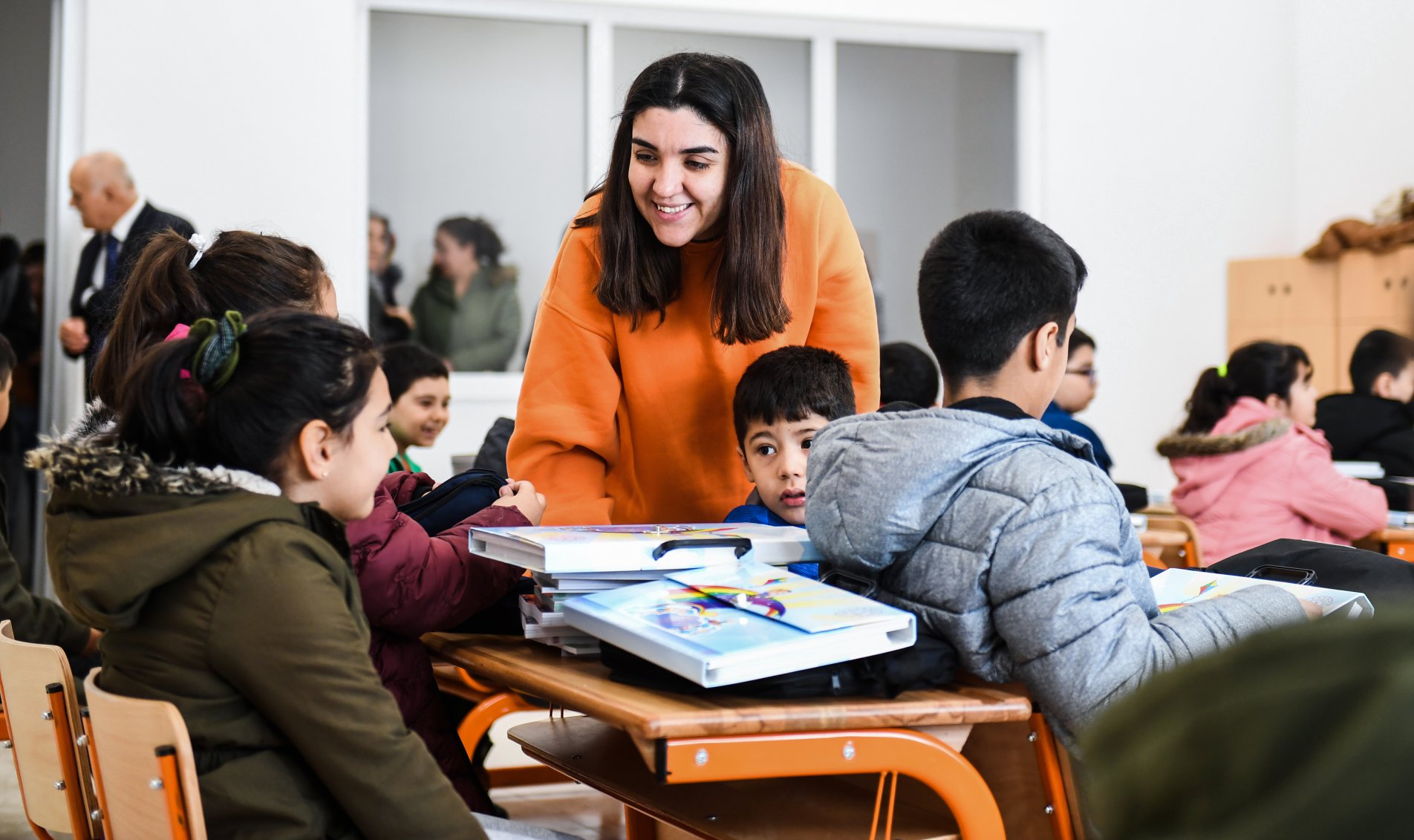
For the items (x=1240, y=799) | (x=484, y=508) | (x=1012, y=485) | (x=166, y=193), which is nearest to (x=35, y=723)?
(x=484, y=508)

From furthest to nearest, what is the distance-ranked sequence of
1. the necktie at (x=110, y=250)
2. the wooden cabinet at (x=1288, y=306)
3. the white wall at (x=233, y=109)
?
Answer: the wooden cabinet at (x=1288, y=306)
the white wall at (x=233, y=109)
the necktie at (x=110, y=250)

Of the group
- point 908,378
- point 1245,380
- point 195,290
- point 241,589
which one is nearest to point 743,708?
point 241,589

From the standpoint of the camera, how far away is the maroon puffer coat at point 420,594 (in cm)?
152

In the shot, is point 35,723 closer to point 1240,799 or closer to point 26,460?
point 26,460

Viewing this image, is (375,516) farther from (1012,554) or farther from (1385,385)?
(1385,385)

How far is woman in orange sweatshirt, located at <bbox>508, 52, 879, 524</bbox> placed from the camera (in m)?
1.84

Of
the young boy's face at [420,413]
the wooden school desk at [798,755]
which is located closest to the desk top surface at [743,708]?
the wooden school desk at [798,755]

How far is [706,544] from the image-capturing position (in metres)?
1.45

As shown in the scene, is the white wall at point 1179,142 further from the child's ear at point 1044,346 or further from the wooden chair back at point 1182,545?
the child's ear at point 1044,346

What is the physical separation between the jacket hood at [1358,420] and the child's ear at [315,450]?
13.6ft

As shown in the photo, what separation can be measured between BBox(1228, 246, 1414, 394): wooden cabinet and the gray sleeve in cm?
486

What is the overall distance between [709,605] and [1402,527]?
3.07 m

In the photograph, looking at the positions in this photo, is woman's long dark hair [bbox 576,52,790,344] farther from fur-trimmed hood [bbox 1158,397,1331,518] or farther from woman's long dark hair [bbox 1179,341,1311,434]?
woman's long dark hair [bbox 1179,341,1311,434]

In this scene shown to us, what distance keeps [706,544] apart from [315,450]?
42cm
